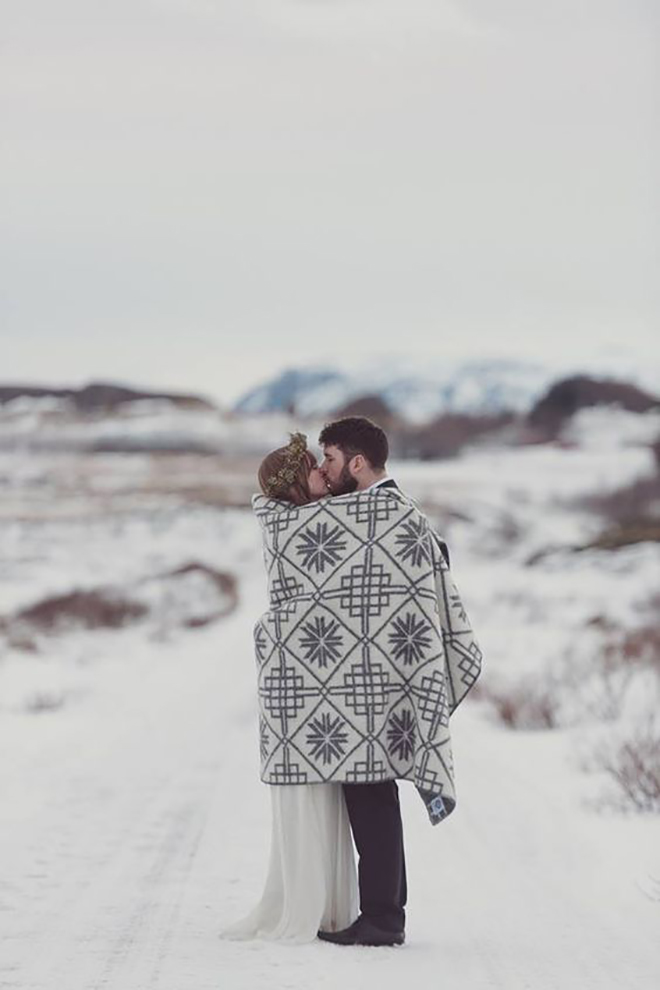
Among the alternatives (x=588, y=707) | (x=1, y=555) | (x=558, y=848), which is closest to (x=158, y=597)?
(x=1, y=555)

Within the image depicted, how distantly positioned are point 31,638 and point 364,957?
25318 millimetres

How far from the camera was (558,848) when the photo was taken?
829 cm

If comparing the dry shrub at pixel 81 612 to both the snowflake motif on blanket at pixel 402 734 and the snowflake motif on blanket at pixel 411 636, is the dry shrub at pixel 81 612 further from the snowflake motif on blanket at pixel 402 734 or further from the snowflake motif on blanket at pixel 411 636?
the snowflake motif on blanket at pixel 411 636

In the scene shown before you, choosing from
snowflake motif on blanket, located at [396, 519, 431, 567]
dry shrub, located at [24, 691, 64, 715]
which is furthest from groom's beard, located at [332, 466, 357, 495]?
dry shrub, located at [24, 691, 64, 715]

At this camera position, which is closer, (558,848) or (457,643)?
(457,643)

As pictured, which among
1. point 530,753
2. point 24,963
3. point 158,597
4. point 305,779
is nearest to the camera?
point 24,963

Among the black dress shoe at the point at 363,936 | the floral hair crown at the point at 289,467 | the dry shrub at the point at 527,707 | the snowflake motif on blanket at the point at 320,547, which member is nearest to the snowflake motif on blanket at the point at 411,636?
the snowflake motif on blanket at the point at 320,547

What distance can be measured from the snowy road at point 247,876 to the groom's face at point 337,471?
161cm

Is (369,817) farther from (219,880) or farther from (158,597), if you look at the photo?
(158,597)

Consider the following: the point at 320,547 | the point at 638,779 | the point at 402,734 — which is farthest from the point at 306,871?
the point at 638,779

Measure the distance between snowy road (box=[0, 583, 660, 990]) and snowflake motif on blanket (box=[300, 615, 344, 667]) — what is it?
1.00 metres

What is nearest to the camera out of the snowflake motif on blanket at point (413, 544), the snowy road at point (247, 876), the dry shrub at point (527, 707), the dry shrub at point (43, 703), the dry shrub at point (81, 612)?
the snowy road at point (247, 876)

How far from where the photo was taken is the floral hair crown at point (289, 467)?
599cm

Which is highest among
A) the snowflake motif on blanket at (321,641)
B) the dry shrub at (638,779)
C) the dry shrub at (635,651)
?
the dry shrub at (635,651)
